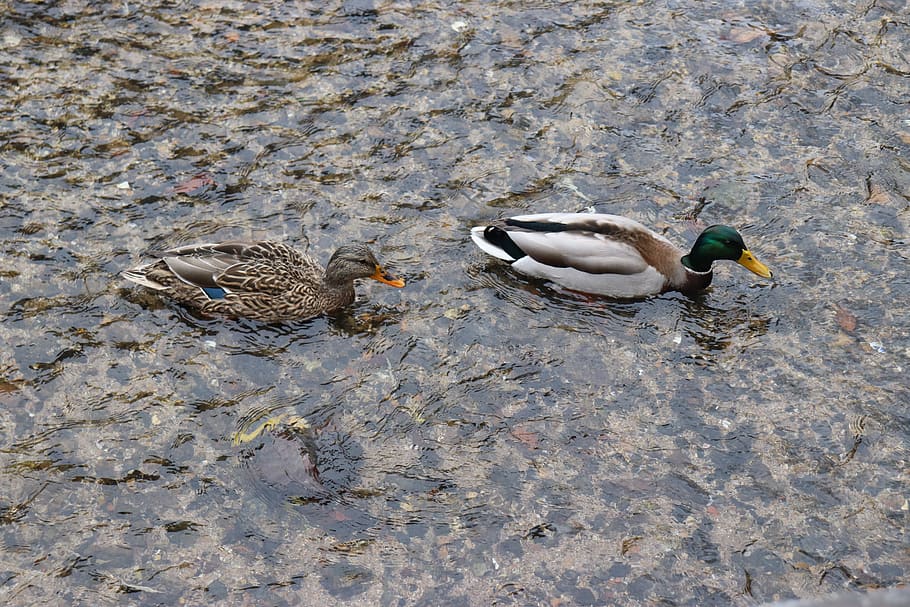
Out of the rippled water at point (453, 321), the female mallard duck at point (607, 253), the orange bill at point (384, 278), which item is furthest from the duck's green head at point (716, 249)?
the orange bill at point (384, 278)

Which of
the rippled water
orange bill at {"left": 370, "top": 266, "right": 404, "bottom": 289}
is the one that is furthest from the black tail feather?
orange bill at {"left": 370, "top": 266, "right": 404, "bottom": 289}

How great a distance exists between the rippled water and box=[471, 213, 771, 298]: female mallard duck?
7.3 inches

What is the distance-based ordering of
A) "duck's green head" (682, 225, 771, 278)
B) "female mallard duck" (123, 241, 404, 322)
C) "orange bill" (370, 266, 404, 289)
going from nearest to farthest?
"female mallard duck" (123, 241, 404, 322) → "orange bill" (370, 266, 404, 289) → "duck's green head" (682, 225, 771, 278)

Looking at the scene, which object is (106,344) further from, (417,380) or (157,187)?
(417,380)

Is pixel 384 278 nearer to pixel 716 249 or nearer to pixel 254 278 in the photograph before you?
pixel 254 278

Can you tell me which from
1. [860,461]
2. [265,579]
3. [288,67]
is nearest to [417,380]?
[265,579]

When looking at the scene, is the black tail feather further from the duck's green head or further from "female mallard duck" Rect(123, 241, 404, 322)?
the duck's green head

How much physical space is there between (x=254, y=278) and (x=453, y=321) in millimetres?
1329

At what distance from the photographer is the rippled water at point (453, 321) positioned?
5.39 metres

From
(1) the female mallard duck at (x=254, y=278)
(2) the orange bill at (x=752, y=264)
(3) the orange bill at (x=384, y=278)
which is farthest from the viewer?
(2) the orange bill at (x=752, y=264)

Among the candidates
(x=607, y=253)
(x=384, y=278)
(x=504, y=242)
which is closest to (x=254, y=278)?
(x=384, y=278)

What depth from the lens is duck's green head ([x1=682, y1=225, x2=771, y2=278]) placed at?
6.64m

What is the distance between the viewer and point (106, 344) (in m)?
6.33

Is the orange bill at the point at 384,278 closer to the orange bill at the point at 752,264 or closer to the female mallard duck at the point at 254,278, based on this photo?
the female mallard duck at the point at 254,278
